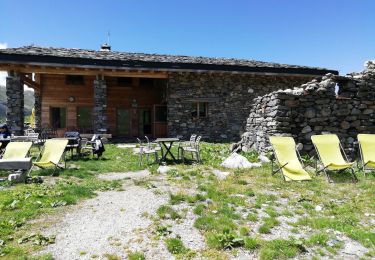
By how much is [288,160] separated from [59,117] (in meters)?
15.7

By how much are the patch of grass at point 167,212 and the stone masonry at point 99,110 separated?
1180 centimetres

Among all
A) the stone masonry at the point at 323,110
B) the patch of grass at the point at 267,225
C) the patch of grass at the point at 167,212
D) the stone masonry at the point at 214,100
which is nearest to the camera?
the patch of grass at the point at 267,225

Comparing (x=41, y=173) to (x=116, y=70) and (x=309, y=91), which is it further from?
(x=116, y=70)

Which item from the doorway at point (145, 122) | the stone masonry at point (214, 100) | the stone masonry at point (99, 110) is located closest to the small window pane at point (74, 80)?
the stone masonry at point (99, 110)

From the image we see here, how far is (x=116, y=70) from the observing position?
17328 millimetres

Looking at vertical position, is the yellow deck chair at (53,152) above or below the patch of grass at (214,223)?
above

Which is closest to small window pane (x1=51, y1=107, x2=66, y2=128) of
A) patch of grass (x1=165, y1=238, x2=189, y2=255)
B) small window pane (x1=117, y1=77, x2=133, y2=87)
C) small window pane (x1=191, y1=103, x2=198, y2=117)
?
small window pane (x1=117, y1=77, x2=133, y2=87)

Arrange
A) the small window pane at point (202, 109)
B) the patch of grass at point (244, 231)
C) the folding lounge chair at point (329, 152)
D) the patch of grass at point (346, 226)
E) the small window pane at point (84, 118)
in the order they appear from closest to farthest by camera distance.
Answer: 1. the patch of grass at point (346, 226)
2. the patch of grass at point (244, 231)
3. the folding lounge chair at point (329, 152)
4. the small window pane at point (202, 109)
5. the small window pane at point (84, 118)

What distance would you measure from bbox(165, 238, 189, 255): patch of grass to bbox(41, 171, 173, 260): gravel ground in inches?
2.7

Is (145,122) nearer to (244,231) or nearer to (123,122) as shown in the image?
(123,122)

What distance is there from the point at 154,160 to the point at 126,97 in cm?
1061

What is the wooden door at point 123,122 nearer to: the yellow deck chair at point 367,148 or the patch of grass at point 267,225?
the yellow deck chair at point 367,148

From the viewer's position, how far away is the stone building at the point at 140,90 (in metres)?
16.5

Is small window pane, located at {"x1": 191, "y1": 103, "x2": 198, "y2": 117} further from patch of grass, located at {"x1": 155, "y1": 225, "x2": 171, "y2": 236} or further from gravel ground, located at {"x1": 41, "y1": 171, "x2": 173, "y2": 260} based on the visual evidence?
patch of grass, located at {"x1": 155, "y1": 225, "x2": 171, "y2": 236}
